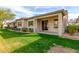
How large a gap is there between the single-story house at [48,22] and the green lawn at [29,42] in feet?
0.41

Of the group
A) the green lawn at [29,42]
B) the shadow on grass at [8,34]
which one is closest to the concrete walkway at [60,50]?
the green lawn at [29,42]

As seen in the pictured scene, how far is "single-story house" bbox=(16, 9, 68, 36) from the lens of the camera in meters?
3.22

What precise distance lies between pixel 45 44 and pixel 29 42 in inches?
11.6

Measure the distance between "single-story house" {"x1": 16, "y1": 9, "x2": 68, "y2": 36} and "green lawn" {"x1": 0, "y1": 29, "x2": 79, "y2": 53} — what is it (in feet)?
0.41

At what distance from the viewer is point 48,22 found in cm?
330

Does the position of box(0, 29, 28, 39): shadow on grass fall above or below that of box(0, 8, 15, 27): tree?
below

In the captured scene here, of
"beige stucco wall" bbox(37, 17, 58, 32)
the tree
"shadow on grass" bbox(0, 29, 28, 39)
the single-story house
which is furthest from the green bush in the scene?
the tree

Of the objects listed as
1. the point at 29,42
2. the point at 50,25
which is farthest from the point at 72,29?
the point at 29,42

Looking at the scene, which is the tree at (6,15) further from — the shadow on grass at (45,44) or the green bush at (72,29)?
the green bush at (72,29)

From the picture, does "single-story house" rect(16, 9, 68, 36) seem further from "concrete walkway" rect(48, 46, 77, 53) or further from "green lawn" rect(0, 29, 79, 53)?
"concrete walkway" rect(48, 46, 77, 53)

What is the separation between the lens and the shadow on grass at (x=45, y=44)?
125 inches

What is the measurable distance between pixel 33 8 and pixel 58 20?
51 cm

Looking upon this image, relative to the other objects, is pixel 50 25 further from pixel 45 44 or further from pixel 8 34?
pixel 8 34
